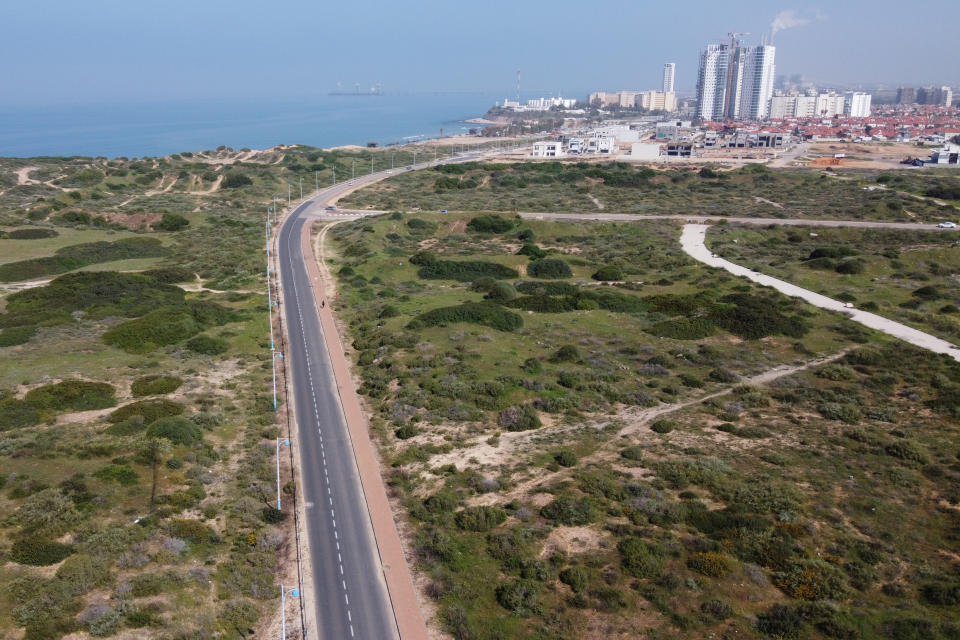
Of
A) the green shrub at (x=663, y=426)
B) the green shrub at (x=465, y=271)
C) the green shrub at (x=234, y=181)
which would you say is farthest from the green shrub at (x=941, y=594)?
the green shrub at (x=234, y=181)

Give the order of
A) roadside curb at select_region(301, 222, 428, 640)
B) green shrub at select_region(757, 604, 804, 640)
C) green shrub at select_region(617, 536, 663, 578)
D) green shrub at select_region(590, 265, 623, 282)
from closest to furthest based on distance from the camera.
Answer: green shrub at select_region(757, 604, 804, 640) < roadside curb at select_region(301, 222, 428, 640) < green shrub at select_region(617, 536, 663, 578) < green shrub at select_region(590, 265, 623, 282)

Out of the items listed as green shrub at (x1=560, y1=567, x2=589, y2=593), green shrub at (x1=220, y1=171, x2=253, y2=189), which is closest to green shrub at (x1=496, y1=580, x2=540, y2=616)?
green shrub at (x1=560, y1=567, x2=589, y2=593)

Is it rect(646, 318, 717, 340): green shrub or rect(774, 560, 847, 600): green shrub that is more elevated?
rect(646, 318, 717, 340): green shrub

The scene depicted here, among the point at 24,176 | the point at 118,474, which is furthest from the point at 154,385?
the point at 24,176

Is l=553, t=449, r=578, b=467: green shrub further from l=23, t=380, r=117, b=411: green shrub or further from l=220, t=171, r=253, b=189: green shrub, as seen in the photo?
l=220, t=171, r=253, b=189: green shrub

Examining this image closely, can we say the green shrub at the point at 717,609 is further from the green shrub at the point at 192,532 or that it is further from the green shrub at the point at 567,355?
the green shrub at the point at 567,355

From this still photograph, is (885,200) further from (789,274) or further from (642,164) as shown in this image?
(642,164)
